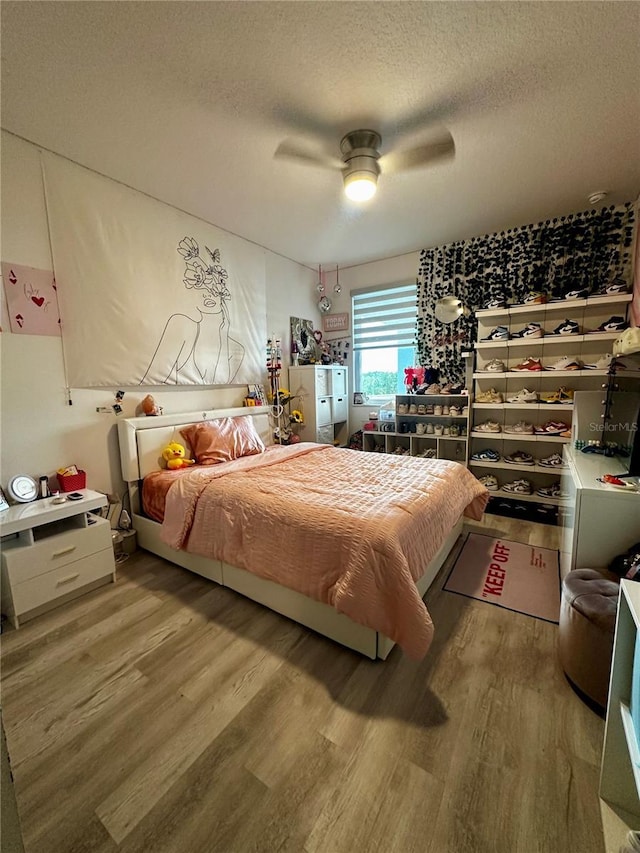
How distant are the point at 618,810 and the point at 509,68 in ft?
9.33

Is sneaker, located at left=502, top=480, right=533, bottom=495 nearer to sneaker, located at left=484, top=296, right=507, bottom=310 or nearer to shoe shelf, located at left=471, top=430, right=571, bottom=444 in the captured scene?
shoe shelf, located at left=471, top=430, right=571, bottom=444

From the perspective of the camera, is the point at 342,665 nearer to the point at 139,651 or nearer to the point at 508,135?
the point at 139,651

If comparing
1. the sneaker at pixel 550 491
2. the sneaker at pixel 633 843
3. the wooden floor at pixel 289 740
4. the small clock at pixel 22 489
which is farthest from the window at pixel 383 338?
the sneaker at pixel 633 843

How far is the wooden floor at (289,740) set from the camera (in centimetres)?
102

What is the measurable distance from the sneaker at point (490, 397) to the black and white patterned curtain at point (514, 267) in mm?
410

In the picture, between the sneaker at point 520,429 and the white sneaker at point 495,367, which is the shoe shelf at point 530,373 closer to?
the white sneaker at point 495,367

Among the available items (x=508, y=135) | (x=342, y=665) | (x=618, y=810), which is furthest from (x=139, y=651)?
(x=508, y=135)

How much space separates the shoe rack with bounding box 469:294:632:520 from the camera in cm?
304

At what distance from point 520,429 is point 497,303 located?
4.00 feet

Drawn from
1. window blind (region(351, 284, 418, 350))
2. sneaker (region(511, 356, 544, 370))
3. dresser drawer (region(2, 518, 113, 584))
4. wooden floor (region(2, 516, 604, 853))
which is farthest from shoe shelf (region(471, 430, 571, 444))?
dresser drawer (region(2, 518, 113, 584))

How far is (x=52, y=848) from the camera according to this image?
0.99 metres

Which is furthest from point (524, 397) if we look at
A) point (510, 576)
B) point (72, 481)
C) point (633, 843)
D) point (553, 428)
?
point (72, 481)

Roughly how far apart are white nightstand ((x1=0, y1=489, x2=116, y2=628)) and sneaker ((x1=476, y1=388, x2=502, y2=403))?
130 inches

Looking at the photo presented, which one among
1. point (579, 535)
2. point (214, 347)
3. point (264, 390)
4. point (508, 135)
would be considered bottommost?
point (579, 535)
